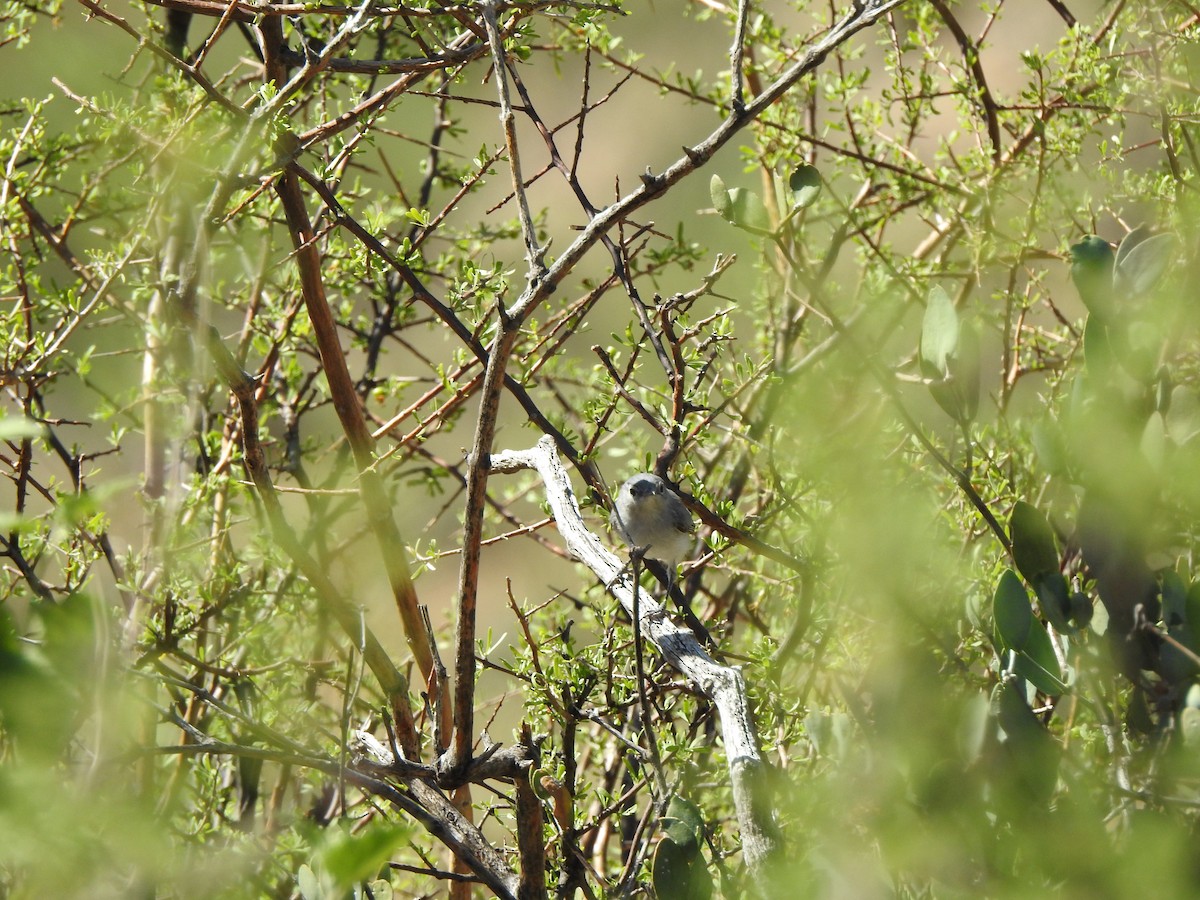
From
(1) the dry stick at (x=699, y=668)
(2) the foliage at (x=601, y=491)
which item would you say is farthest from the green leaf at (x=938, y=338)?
(1) the dry stick at (x=699, y=668)

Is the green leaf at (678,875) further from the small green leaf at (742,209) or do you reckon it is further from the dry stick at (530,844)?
the small green leaf at (742,209)

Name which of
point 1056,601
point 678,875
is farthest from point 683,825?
point 1056,601

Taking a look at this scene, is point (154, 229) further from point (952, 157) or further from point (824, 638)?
point (952, 157)

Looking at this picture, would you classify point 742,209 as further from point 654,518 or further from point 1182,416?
point 654,518

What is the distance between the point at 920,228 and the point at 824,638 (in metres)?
1.89

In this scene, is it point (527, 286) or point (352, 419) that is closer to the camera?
point (527, 286)

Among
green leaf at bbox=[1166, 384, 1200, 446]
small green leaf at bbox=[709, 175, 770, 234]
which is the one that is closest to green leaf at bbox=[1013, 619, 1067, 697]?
green leaf at bbox=[1166, 384, 1200, 446]

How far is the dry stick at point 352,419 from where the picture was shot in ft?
6.11

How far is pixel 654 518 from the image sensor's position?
2.42 meters

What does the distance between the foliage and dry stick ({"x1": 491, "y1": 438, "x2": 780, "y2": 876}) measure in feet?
0.08

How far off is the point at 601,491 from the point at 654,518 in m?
0.65

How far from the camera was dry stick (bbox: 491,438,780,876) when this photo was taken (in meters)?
0.90

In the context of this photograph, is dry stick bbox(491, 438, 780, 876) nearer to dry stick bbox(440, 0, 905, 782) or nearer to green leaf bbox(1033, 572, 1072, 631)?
dry stick bbox(440, 0, 905, 782)

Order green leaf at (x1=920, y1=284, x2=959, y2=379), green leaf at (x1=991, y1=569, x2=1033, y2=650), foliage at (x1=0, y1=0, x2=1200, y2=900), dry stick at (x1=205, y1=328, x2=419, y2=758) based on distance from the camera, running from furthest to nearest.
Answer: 1. dry stick at (x1=205, y1=328, x2=419, y2=758)
2. green leaf at (x1=920, y1=284, x2=959, y2=379)
3. green leaf at (x1=991, y1=569, x2=1033, y2=650)
4. foliage at (x1=0, y1=0, x2=1200, y2=900)
